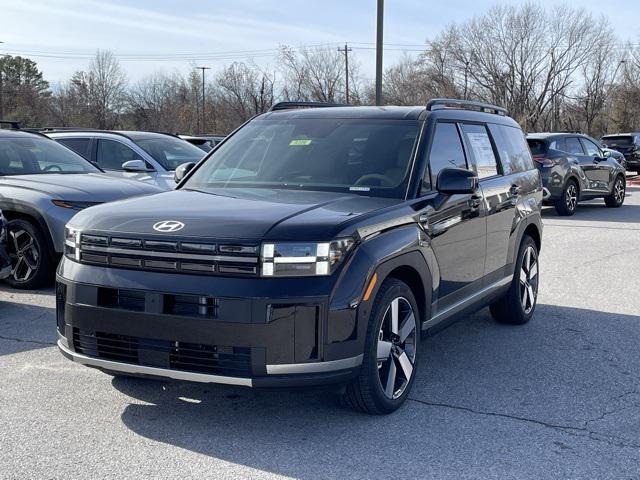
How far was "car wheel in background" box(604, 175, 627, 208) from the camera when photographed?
60.4 feet

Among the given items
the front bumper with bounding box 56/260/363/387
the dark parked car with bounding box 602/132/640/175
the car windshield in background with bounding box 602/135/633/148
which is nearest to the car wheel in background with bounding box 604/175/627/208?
the dark parked car with bounding box 602/132/640/175

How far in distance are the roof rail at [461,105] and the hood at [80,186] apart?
329 cm

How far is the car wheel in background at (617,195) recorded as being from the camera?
1842 cm

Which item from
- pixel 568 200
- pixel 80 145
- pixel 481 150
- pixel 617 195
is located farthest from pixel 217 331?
pixel 617 195

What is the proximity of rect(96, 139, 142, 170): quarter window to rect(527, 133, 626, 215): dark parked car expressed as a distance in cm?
818

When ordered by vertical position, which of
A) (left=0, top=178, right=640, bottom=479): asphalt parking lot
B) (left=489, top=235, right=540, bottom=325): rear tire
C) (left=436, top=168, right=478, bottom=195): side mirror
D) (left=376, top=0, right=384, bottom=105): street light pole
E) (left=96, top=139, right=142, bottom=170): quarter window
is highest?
→ (left=376, top=0, right=384, bottom=105): street light pole

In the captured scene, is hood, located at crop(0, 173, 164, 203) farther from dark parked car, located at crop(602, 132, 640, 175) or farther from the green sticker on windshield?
dark parked car, located at crop(602, 132, 640, 175)

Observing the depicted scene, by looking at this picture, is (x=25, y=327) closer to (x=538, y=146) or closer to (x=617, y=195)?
(x=538, y=146)

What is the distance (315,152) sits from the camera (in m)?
5.25

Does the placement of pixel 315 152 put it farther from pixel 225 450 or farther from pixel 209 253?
pixel 225 450

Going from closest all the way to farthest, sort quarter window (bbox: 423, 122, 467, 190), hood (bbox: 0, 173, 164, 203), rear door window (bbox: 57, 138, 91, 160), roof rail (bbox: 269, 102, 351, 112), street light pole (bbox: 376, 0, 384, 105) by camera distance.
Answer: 1. quarter window (bbox: 423, 122, 467, 190)
2. roof rail (bbox: 269, 102, 351, 112)
3. hood (bbox: 0, 173, 164, 203)
4. rear door window (bbox: 57, 138, 91, 160)
5. street light pole (bbox: 376, 0, 384, 105)

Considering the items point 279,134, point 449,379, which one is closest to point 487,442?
point 449,379

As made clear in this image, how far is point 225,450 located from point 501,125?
405 cm

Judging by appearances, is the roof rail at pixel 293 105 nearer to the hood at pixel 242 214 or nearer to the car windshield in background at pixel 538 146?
the hood at pixel 242 214
